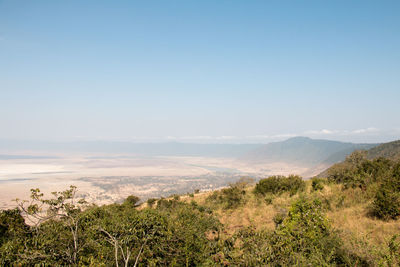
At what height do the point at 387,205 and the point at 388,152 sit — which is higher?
the point at 387,205

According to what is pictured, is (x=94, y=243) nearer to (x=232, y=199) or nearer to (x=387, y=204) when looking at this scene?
(x=387, y=204)

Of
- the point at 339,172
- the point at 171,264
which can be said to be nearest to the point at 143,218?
the point at 171,264

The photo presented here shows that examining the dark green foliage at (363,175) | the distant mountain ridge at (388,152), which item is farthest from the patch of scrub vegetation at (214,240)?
the distant mountain ridge at (388,152)

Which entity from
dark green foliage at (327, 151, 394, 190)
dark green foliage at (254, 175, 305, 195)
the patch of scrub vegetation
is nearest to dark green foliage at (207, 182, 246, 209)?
dark green foliage at (254, 175, 305, 195)

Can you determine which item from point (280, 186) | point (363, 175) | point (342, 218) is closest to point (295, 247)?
point (342, 218)

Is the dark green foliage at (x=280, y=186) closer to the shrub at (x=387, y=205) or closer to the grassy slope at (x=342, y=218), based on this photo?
the grassy slope at (x=342, y=218)

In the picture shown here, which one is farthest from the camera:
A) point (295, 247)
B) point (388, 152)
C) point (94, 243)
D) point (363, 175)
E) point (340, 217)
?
point (388, 152)

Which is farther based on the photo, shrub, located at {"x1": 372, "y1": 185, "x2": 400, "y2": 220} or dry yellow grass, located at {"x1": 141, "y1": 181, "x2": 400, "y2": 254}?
shrub, located at {"x1": 372, "y1": 185, "x2": 400, "y2": 220}

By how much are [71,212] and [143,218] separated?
8.52ft

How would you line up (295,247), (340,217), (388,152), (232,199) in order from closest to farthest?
(295,247)
(340,217)
(232,199)
(388,152)

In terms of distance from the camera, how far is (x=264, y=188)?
71.8 feet

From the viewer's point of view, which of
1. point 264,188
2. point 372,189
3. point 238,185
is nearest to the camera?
point 372,189

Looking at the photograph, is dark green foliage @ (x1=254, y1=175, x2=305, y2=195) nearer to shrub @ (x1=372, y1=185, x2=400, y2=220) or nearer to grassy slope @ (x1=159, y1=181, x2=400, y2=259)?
grassy slope @ (x1=159, y1=181, x2=400, y2=259)

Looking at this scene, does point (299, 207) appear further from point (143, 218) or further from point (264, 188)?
point (264, 188)
